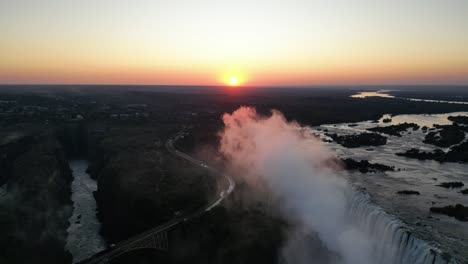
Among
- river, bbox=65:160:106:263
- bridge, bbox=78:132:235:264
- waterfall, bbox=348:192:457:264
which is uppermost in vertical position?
waterfall, bbox=348:192:457:264

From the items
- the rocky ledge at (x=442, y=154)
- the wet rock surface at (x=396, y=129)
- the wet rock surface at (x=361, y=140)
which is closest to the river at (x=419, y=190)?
the rocky ledge at (x=442, y=154)

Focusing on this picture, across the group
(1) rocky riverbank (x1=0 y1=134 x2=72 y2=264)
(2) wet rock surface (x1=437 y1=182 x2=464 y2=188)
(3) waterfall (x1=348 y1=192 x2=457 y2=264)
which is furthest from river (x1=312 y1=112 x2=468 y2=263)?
(1) rocky riverbank (x1=0 y1=134 x2=72 y2=264)

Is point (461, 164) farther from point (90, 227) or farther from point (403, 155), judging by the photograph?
point (90, 227)

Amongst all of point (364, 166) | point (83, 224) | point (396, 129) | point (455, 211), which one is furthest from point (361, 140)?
point (83, 224)

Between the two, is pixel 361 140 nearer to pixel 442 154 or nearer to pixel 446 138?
pixel 446 138

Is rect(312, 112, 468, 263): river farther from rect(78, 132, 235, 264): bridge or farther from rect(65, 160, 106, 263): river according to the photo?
rect(65, 160, 106, 263): river

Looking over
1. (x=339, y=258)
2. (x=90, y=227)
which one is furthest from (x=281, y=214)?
(x=90, y=227)

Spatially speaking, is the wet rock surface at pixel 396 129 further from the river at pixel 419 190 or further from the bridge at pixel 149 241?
the bridge at pixel 149 241
